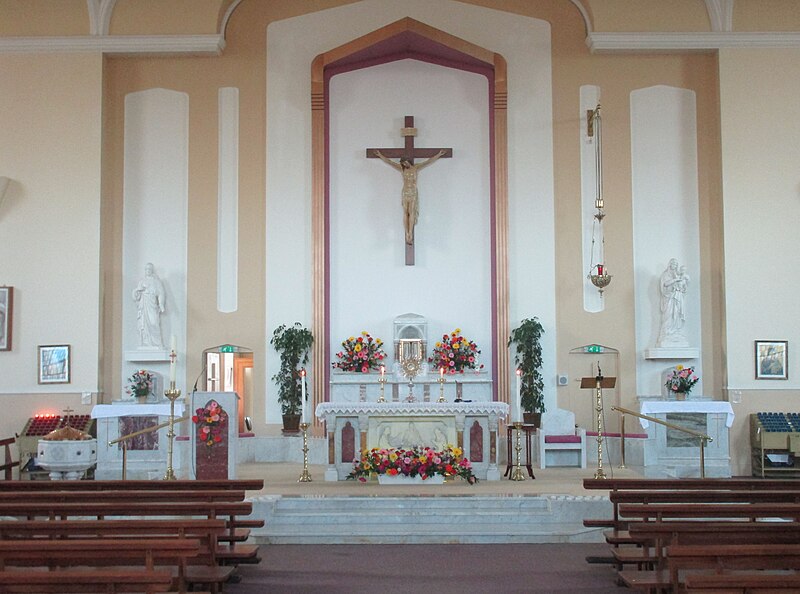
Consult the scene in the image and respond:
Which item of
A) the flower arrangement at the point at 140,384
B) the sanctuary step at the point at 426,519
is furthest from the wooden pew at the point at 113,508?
the flower arrangement at the point at 140,384

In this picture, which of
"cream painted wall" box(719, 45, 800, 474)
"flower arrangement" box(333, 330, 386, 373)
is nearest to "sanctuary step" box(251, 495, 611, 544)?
"flower arrangement" box(333, 330, 386, 373)

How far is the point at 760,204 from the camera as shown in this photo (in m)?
13.7

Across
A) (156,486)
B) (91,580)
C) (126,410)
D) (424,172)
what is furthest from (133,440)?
(91,580)

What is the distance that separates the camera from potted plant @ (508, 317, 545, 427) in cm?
1343

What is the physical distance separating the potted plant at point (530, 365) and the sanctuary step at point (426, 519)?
4241 millimetres

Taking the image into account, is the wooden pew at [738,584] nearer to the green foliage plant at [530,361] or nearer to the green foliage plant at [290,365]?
the green foliage plant at [530,361]

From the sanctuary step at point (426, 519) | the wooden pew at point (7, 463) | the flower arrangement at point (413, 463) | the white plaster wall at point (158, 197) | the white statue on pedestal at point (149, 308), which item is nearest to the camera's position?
the sanctuary step at point (426, 519)

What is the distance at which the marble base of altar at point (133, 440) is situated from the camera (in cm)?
1268

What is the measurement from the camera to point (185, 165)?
565 inches

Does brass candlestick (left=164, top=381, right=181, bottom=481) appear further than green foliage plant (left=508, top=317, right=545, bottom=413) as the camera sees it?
No

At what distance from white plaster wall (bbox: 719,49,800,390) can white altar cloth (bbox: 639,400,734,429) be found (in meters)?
0.87

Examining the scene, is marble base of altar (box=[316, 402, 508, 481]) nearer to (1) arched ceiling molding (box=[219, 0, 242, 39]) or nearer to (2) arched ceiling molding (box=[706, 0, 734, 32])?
(1) arched ceiling molding (box=[219, 0, 242, 39])

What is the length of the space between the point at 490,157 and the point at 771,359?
16.0 feet

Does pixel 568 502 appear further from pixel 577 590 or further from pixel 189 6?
pixel 189 6
